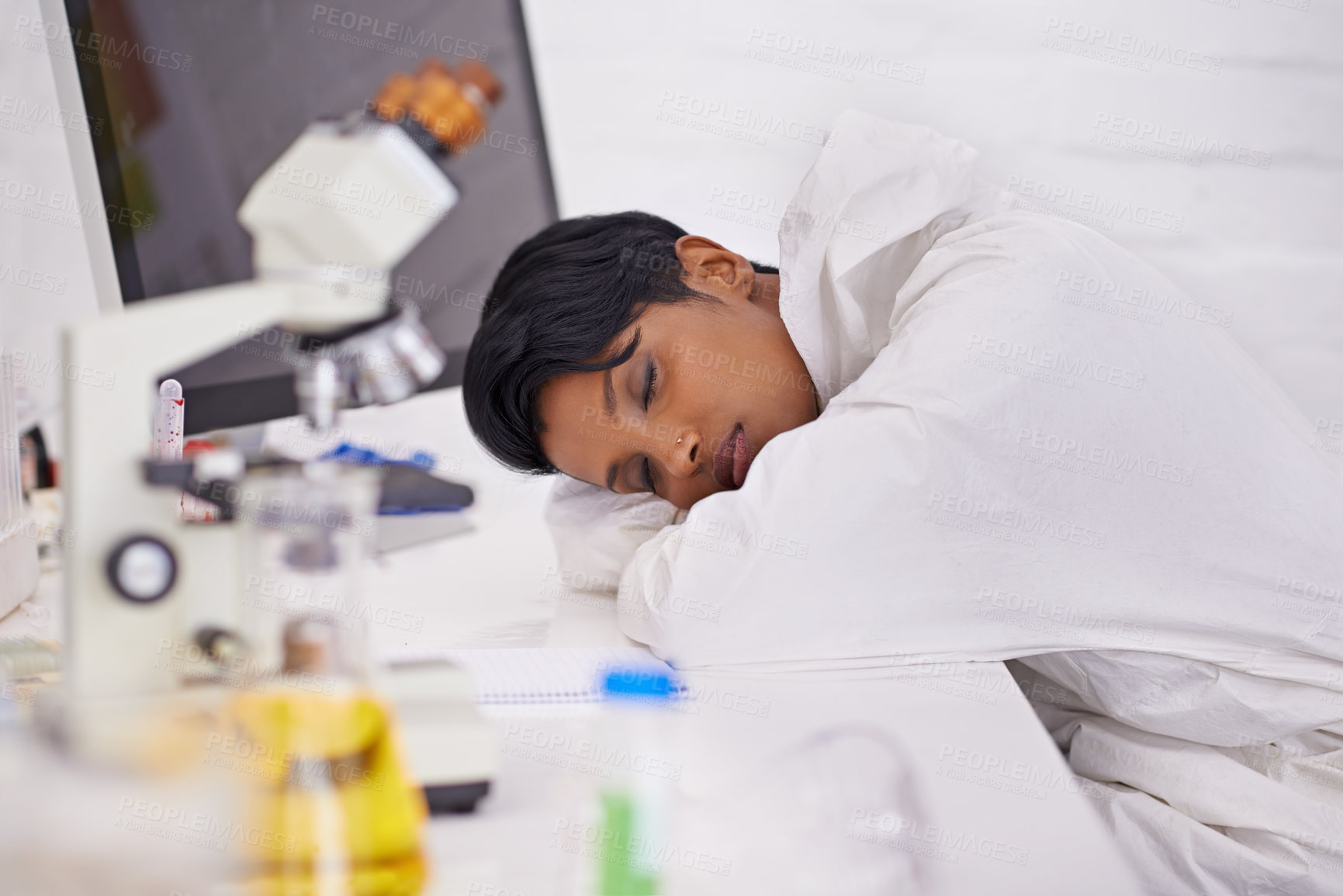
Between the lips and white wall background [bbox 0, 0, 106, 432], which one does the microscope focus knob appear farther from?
white wall background [bbox 0, 0, 106, 432]

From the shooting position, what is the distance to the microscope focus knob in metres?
0.51

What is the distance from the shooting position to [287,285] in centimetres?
50

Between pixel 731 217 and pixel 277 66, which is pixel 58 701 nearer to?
pixel 277 66

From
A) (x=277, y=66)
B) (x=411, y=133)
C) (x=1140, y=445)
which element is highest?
(x=277, y=66)

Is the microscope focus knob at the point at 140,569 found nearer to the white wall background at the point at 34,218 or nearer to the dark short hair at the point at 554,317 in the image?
the dark short hair at the point at 554,317

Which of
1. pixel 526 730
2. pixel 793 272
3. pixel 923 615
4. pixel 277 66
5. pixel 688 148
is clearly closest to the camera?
pixel 526 730

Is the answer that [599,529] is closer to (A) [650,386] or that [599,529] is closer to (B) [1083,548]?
(A) [650,386]

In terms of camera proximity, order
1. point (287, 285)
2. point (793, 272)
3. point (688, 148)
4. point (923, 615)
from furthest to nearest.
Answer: point (688, 148), point (793, 272), point (923, 615), point (287, 285)

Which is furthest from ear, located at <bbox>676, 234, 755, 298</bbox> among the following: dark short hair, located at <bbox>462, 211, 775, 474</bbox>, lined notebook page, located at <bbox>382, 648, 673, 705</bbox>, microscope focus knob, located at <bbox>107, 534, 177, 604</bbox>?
microscope focus knob, located at <bbox>107, 534, 177, 604</bbox>

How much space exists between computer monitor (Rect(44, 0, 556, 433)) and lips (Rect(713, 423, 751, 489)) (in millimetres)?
402

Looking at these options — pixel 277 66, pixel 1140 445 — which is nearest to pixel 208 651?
pixel 1140 445

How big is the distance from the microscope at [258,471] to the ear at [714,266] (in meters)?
0.71

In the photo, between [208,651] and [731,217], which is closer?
[208,651]

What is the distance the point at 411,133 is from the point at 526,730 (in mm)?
388
